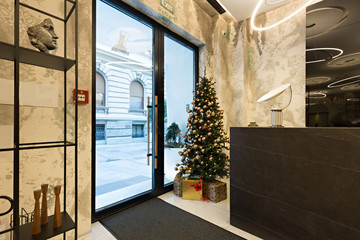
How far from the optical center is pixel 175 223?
189cm

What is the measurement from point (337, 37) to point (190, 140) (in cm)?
261

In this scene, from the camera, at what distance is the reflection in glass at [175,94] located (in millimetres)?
2838

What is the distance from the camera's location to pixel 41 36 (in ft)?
3.87

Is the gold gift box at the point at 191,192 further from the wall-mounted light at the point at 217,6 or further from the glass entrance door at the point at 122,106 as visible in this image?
the wall-mounted light at the point at 217,6

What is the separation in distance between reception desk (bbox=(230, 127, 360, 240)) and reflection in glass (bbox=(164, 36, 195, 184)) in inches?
50.3

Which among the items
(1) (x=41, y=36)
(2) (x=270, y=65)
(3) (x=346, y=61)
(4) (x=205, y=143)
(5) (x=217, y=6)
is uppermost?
(5) (x=217, y=6)

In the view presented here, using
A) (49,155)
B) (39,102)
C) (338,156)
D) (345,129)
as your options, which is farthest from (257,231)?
(39,102)

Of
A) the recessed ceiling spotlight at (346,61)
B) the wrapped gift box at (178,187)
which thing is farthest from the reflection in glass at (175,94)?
the recessed ceiling spotlight at (346,61)

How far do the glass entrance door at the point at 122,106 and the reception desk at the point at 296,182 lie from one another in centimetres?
136

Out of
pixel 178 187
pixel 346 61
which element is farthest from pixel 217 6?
pixel 178 187

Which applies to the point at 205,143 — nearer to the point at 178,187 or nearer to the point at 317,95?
the point at 178,187

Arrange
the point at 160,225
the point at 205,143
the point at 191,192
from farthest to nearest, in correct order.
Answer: the point at 205,143 → the point at 191,192 → the point at 160,225

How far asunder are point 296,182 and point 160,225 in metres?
1.38

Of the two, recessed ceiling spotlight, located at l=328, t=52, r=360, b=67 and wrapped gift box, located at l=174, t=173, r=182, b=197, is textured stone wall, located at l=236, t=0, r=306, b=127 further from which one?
wrapped gift box, located at l=174, t=173, r=182, b=197
